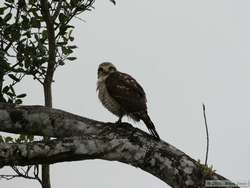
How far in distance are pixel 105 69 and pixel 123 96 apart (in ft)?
3.01

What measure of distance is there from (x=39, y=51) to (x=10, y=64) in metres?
0.34

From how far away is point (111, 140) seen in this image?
4305mm

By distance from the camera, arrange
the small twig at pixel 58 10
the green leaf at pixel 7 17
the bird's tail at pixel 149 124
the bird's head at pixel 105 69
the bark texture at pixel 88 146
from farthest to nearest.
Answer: the bird's head at pixel 105 69 < the green leaf at pixel 7 17 < the small twig at pixel 58 10 < the bird's tail at pixel 149 124 < the bark texture at pixel 88 146

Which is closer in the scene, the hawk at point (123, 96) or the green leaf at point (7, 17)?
the hawk at point (123, 96)

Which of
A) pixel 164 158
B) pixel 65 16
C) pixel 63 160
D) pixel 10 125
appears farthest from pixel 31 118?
pixel 65 16

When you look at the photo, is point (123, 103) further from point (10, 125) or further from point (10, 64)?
point (10, 125)

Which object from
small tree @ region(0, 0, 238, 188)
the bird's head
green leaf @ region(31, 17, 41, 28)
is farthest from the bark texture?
the bird's head

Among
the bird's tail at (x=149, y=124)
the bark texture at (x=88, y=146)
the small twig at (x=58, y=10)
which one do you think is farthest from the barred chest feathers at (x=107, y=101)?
the bark texture at (x=88, y=146)

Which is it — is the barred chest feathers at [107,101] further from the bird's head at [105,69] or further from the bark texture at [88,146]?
the bark texture at [88,146]

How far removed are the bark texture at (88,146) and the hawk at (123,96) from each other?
115cm

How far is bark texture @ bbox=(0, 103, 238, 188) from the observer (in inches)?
161

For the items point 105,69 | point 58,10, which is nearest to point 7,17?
point 58,10

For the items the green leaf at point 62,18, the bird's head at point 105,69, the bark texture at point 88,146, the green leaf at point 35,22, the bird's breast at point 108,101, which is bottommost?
the bark texture at point 88,146

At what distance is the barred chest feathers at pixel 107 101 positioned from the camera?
6.21 meters
